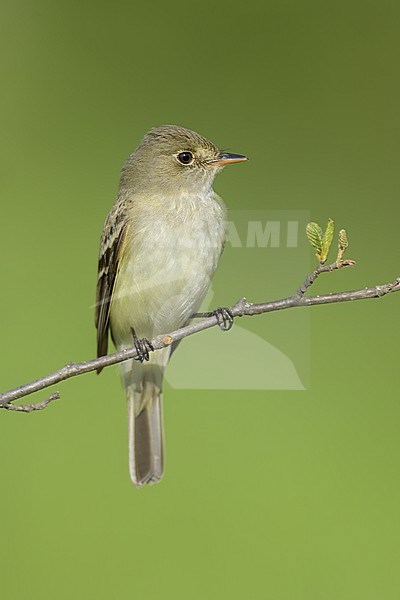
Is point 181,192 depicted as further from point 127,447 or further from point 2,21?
A: point 2,21

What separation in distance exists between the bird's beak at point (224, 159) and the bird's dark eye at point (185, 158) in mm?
34

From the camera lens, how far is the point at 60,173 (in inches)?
64.4

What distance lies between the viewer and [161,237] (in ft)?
4.21

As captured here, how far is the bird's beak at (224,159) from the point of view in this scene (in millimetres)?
1197

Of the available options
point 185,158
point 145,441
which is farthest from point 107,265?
point 145,441

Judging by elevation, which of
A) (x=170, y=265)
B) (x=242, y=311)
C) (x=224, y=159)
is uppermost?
(x=224, y=159)

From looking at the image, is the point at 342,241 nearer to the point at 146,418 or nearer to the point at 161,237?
the point at 161,237

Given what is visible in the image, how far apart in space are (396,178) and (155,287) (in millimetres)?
644

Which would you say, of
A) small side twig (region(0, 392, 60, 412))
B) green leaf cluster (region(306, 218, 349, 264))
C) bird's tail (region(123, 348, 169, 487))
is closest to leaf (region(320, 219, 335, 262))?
green leaf cluster (region(306, 218, 349, 264))

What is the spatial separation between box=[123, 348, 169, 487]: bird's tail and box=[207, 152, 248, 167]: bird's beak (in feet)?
1.31

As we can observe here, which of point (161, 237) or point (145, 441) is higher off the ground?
point (161, 237)

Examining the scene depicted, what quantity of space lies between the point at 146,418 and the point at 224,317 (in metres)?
0.33

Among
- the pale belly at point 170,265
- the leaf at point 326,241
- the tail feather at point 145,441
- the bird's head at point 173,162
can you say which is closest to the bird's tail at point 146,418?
the tail feather at point 145,441

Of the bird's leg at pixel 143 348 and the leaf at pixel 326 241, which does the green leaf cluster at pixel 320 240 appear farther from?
the bird's leg at pixel 143 348
